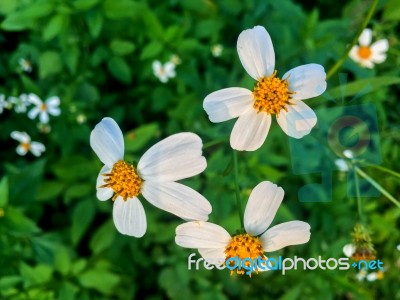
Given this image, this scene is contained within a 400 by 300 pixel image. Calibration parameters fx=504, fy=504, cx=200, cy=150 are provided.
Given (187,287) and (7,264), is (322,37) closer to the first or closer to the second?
(187,287)

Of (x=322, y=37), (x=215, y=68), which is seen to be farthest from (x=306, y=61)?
(x=215, y=68)

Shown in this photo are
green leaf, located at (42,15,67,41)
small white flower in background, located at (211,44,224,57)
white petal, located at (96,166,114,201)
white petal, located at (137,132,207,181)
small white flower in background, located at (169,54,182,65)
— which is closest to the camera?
white petal, located at (137,132,207,181)

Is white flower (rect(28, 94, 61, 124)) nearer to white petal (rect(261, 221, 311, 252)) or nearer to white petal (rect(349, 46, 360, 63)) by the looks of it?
white petal (rect(261, 221, 311, 252))

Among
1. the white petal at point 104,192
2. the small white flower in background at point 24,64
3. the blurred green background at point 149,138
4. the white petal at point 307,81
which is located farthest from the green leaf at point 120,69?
the white petal at point 307,81

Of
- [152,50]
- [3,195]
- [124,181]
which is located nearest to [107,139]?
[124,181]

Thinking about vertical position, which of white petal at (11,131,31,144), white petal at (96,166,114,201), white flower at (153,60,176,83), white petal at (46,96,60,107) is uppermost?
white flower at (153,60,176,83)

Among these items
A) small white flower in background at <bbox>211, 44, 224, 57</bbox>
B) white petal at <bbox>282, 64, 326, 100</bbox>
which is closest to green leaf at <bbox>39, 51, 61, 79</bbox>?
small white flower in background at <bbox>211, 44, 224, 57</bbox>

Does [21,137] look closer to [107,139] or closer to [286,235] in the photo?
[107,139]
